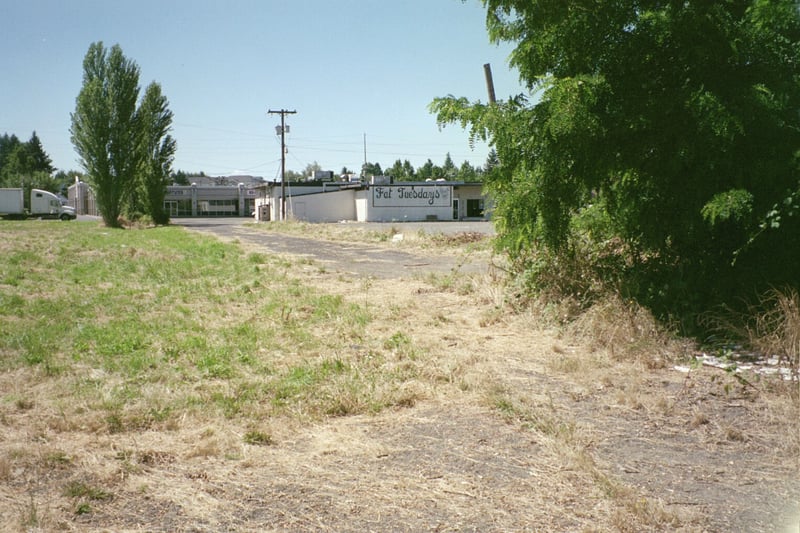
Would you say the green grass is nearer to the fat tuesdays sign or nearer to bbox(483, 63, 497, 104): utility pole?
bbox(483, 63, 497, 104): utility pole

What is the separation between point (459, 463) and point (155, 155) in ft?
190

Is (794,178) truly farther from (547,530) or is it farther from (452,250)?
(452,250)

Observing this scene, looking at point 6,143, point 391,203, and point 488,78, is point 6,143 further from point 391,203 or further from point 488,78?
point 488,78

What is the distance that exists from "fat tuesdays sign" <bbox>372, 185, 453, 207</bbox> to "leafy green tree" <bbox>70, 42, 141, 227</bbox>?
62.4ft

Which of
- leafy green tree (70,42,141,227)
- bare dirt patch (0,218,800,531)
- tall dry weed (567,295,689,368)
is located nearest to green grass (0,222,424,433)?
bare dirt patch (0,218,800,531)

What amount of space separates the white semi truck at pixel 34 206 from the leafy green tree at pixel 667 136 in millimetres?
58627

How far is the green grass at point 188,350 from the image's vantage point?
4957 millimetres

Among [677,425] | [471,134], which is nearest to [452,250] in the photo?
[471,134]

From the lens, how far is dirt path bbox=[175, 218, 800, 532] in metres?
3.29

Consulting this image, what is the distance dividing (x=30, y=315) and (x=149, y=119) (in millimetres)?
53228

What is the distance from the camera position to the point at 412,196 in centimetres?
5444

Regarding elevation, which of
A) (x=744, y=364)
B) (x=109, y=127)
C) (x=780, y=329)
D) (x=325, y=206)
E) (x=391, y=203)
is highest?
(x=109, y=127)

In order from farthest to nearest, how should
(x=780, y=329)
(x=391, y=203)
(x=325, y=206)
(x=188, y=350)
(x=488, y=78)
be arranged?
1. (x=325, y=206)
2. (x=391, y=203)
3. (x=488, y=78)
4. (x=188, y=350)
5. (x=780, y=329)

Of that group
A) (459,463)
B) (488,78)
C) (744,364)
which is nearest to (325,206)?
(488,78)
